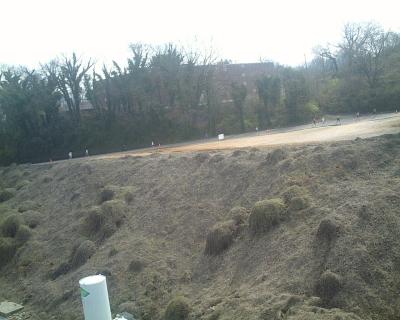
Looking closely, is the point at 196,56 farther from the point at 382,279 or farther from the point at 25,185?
the point at 382,279

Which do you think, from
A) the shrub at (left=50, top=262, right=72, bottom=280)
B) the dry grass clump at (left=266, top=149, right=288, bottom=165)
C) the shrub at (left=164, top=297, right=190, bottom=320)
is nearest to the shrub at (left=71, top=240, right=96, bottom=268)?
the shrub at (left=50, top=262, right=72, bottom=280)

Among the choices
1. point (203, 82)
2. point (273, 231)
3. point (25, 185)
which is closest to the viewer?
point (273, 231)

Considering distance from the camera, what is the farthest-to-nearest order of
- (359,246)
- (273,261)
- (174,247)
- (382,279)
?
1. (174,247)
2. (273,261)
3. (359,246)
4. (382,279)

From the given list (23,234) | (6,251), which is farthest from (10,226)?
(6,251)

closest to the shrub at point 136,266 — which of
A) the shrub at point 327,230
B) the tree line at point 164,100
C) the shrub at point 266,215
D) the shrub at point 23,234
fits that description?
the shrub at point 266,215

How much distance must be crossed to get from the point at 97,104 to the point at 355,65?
28.4m

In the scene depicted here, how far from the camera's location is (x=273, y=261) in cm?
1086

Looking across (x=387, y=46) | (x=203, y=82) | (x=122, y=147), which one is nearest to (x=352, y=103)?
(x=387, y=46)

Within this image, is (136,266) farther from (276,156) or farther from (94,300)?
(94,300)

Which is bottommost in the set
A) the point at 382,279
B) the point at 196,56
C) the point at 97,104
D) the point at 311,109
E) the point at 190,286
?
the point at 190,286

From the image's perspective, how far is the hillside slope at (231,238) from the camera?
9.30 metres

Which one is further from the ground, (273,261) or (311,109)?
(311,109)

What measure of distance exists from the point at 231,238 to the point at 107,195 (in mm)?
8784

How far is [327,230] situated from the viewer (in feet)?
34.5
